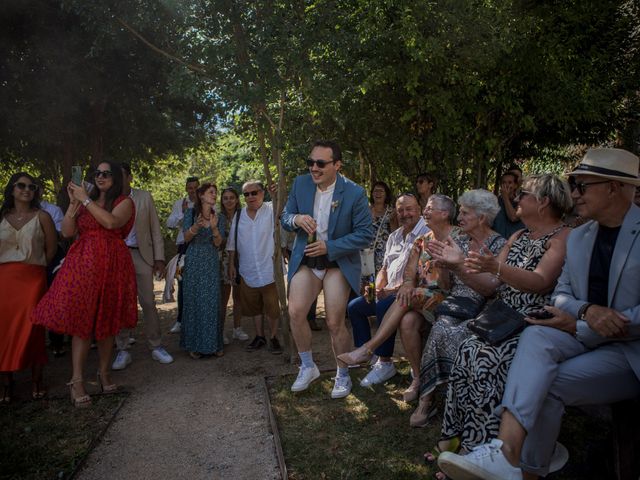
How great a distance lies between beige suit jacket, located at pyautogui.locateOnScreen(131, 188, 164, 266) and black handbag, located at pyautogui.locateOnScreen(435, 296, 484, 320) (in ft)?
11.3

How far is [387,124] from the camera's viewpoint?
891cm

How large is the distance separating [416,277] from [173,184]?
912 inches

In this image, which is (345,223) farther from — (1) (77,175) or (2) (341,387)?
(1) (77,175)

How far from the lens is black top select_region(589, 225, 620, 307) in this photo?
310 centimetres

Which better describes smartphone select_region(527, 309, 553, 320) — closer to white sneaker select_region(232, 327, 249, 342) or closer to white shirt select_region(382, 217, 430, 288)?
white shirt select_region(382, 217, 430, 288)

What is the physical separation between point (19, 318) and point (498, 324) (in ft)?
13.9

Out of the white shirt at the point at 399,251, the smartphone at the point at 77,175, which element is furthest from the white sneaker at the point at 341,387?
the smartphone at the point at 77,175

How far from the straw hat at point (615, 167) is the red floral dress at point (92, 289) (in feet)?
13.2

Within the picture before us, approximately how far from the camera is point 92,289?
488cm

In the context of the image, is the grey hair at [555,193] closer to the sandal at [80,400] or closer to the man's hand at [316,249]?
the man's hand at [316,249]

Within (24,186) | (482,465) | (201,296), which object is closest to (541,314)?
(482,465)

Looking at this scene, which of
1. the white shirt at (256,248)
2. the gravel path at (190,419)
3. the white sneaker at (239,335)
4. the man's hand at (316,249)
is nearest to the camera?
the gravel path at (190,419)

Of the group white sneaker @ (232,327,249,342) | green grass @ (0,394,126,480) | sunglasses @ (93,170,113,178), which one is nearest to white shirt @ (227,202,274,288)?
white sneaker @ (232,327,249,342)

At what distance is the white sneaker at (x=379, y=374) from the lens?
5.03 meters
